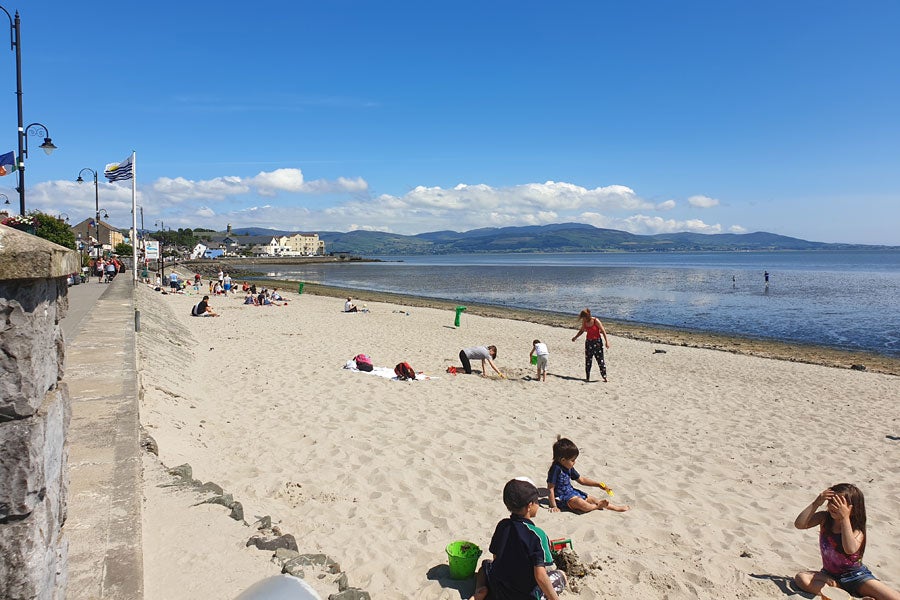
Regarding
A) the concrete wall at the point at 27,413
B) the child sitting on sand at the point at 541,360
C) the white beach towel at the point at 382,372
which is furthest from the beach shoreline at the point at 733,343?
the concrete wall at the point at 27,413

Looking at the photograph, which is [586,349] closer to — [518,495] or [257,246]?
[518,495]

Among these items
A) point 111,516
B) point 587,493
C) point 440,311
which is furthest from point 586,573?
point 440,311

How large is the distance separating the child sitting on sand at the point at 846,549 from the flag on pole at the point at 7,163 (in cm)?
1617

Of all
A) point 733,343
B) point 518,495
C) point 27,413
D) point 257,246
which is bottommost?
point 733,343

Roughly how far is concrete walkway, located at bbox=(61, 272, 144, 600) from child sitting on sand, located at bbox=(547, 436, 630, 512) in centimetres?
398

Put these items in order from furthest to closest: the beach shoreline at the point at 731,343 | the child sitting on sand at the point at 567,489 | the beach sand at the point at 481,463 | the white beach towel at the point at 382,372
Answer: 1. the beach shoreline at the point at 731,343
2. the white beach towel at the point at 382,372
3. the child sitting on sand at the point at 567,489
4. the beach sand at the point at 481,463

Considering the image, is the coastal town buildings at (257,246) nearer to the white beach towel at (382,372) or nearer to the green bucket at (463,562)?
the white beach towel at (382,372)

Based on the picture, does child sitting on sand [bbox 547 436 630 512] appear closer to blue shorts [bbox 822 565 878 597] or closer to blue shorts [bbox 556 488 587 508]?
blue shorts [bbox 556 488 587 508]

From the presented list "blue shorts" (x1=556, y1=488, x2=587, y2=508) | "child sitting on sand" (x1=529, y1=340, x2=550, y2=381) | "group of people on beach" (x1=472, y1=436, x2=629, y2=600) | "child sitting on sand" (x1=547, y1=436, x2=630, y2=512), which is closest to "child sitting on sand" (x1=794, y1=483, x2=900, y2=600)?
"child sitting on sand" (x1=547, y1=436, x2=630, y2=512)

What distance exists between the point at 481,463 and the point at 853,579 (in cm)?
393

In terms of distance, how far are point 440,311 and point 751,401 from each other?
71.7 ft

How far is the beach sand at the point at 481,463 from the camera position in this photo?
4562 mm

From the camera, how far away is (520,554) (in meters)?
3.91

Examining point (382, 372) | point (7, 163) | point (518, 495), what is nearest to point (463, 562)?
point (518, 495)
